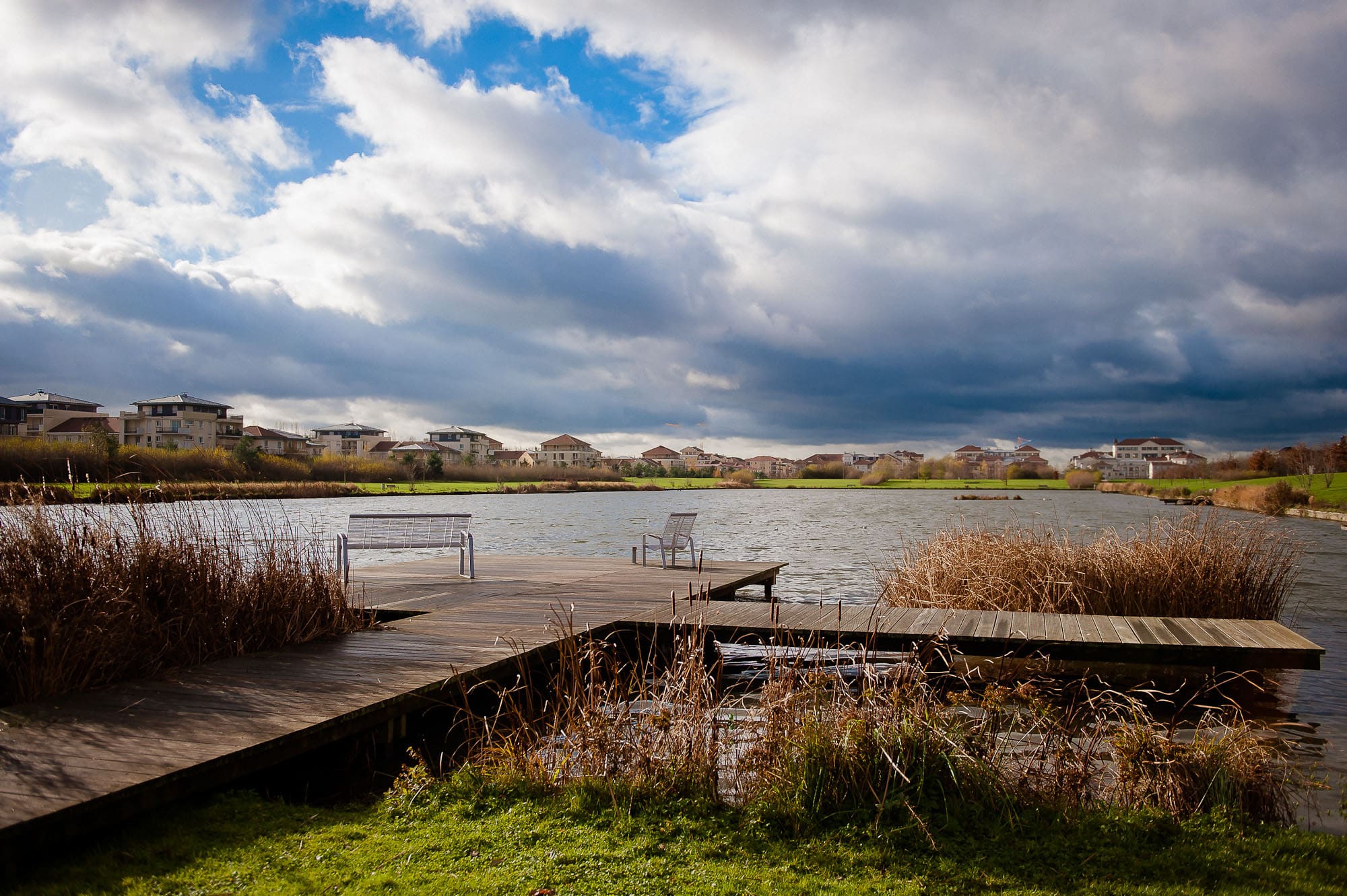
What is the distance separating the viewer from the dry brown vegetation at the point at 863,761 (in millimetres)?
3947

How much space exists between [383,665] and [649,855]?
334 centimetres

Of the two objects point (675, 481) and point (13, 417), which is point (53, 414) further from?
point (675, 481)

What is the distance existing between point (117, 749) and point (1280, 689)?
383 inches

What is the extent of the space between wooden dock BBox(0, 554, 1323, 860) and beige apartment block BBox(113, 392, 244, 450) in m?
93.1

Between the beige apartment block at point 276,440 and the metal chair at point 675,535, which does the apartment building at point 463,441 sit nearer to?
the beige apartment block at point 276,440

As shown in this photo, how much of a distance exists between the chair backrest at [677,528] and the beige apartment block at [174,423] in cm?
8999

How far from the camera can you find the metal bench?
11078mm

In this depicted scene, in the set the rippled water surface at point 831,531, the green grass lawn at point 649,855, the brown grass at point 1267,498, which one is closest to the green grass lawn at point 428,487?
the rippled water surface at point 831,531

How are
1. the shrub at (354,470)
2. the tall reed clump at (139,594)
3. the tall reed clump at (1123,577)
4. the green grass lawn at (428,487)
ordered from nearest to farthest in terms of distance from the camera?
the tall reed clump at (139,594)
the tall reed clump at (1123,577)
the green grass lawn at (428,487)
the shrub at (354,470)

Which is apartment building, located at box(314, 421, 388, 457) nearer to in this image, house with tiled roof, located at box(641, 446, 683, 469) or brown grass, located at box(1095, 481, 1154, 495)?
house with tiled roof, located at box(641, 446, 683, 469)

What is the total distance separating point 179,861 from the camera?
344 centimetres

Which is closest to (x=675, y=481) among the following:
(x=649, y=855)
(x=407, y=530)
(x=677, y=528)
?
(x=677, y=528)

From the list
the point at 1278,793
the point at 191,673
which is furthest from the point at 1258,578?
the point at 191,673

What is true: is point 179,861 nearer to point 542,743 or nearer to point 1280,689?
point 542,743
